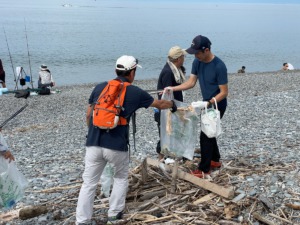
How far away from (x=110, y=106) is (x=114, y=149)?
503 mm

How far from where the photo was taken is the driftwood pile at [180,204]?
5.16 meters

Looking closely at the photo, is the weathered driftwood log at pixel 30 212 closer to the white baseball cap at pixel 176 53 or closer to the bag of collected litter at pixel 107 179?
the bag of collected litter at pixel 107 179

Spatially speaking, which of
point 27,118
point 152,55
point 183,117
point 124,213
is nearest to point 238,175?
point 183,117

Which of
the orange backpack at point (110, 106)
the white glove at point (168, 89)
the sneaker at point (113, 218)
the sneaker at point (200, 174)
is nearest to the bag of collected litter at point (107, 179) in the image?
the sneaker at point (113, 218)

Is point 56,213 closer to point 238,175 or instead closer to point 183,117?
point 183,117

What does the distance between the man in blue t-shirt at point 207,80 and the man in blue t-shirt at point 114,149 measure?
1.29 metres

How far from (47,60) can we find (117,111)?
145 ft

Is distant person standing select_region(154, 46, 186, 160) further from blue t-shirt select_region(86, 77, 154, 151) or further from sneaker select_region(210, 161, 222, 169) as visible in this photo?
blue t-shirt select_region(86, 77, 154, 151)

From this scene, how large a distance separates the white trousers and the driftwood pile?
0.31 meters

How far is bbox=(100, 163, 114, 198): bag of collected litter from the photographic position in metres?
5.75

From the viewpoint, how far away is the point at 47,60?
154 feet

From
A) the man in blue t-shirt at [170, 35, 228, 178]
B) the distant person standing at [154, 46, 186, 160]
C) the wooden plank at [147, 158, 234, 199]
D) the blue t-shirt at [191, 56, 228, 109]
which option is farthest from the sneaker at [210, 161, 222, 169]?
the distant person standing at [154, 46, 186, 160]

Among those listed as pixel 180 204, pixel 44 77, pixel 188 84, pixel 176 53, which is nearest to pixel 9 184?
pixel 180 204

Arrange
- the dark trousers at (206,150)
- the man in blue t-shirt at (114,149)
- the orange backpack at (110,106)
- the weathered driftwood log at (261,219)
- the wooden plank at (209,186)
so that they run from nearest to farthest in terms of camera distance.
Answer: the orange backpack at (110,106) → the man in blue t-shirt at (114,149) → the weathered driftwood log at (261,219) → the wooden plank at (209,186) → the dark trousers at (206,150)
